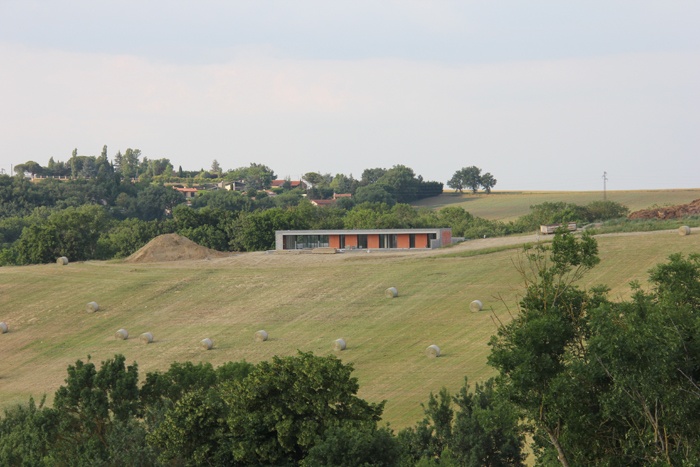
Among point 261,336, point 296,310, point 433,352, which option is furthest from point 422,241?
point 433,352

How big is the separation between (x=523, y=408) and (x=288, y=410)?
798cm

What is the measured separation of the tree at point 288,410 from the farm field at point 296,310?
65.9 ft

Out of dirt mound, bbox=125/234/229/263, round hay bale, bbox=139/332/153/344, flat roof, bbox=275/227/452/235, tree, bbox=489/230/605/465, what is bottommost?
round hay bale, bbox=139/332/153/344

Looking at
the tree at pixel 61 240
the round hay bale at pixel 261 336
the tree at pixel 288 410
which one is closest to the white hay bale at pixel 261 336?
the round hay bale at pixel 261 336

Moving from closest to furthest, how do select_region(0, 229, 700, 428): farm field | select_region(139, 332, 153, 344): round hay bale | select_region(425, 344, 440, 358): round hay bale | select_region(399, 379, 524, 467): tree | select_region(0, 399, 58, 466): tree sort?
select_region(399, 379, 524, 467): tree, select_region(0, 399, 58, 466): tree, select_region(425, 344, 440, 358): round hay bale, select_region(0, 229, 700, 428): farm field, select_region(139, 332, 153, 344): round hay bale

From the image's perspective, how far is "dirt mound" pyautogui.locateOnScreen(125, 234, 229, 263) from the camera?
119 m

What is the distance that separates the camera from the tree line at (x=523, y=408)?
83.8 feet

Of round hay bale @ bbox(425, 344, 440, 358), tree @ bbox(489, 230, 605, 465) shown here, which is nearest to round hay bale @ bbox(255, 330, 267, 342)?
round hay bale @ bbox(425, 344, 440, 358)

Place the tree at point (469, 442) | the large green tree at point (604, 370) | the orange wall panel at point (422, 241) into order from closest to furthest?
1. the large green tree at point (604, 370)
2. the tree at point (469, 442)
3. the orange wall panel at point (422, 241)

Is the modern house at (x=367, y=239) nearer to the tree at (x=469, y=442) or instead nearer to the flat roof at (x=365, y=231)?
the flat roof at (x=365, y=231)

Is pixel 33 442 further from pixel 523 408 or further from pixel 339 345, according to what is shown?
pixel 339 345

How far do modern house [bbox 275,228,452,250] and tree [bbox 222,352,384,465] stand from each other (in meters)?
85.1

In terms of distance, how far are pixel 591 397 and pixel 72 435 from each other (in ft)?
73.2

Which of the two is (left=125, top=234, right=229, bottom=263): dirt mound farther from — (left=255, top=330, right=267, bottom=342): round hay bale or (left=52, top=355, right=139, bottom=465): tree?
(left=52, top=355, right=139, bottom=465): tree
